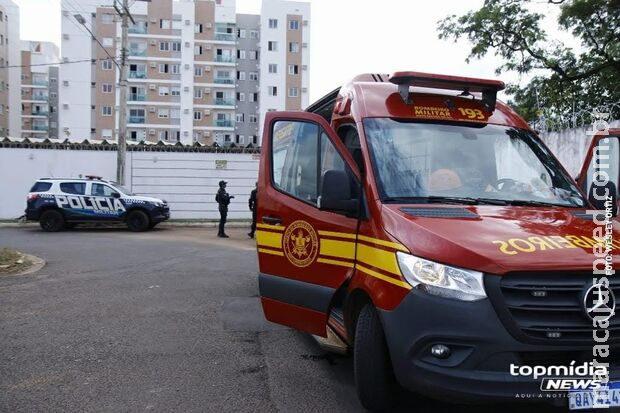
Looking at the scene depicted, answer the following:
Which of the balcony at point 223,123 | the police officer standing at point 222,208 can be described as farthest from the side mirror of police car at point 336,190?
the balcony at point 223,123

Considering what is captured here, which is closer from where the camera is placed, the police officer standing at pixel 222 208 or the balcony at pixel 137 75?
the police officer standing at pixel 222 208

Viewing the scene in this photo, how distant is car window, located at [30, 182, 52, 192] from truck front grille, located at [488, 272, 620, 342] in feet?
58.9

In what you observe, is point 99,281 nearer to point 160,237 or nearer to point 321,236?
point 321,236

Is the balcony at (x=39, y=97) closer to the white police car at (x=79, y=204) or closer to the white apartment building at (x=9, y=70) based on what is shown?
the white apartment building at (x=9, y=70)

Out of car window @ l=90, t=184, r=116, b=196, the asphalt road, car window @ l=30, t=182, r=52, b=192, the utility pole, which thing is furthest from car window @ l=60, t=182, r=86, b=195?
the asphalt road

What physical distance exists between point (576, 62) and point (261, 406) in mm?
17684

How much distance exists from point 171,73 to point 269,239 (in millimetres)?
66112

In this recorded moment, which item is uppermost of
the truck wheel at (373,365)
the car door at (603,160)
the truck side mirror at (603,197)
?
the car door at (603,160)

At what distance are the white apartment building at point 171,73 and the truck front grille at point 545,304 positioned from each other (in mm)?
62452

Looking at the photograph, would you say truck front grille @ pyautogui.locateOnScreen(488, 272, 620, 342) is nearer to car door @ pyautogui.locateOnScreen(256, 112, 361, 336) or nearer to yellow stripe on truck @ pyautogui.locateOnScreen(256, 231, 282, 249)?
car door @ pyautogui.locateOnScreen(256, 112, 361, 336)

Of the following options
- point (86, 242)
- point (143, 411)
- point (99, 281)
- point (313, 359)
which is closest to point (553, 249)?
point (313, 359)

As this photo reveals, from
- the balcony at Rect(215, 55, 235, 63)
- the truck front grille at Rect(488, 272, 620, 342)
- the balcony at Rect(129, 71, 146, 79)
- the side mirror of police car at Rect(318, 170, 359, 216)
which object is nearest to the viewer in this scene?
the truck front grille at Rect(488, 272, 620, 342)

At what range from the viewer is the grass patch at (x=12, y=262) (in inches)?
381

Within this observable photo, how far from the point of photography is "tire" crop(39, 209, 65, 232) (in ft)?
58.5
